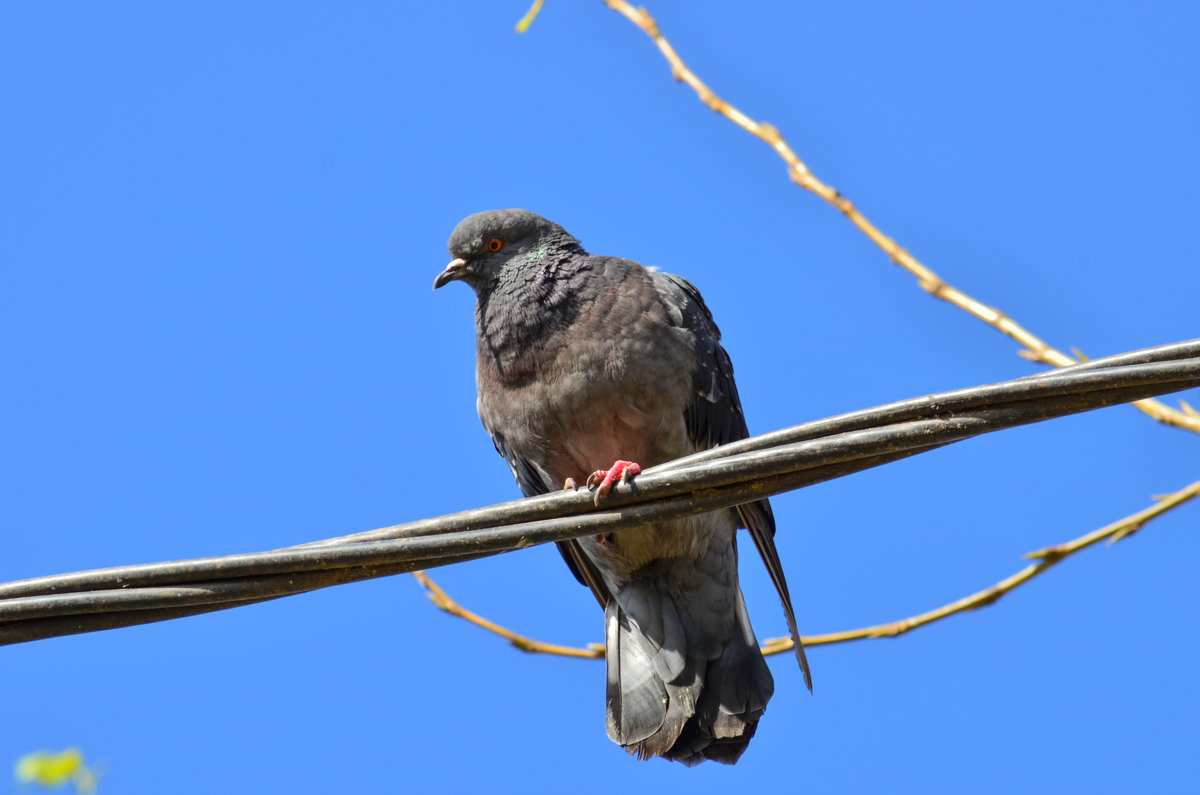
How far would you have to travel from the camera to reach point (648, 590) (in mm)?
5906

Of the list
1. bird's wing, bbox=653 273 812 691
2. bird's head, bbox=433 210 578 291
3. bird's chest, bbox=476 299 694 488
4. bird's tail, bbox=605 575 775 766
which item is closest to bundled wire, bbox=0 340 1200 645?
bird's chest, bbox=476 299 694 488

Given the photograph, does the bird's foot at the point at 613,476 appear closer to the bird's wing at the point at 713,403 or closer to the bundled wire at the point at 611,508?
the bundled wire at the point at 611,508

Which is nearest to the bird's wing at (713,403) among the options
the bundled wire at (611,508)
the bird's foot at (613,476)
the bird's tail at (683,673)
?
the bird's tail at (683,673)

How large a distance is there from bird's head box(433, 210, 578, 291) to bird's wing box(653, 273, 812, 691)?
2.14ft

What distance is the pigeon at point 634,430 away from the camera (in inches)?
210

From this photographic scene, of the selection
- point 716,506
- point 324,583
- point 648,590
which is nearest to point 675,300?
point 648,590

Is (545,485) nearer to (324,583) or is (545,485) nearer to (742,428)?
(742,428)

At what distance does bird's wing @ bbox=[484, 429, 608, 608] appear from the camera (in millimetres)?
5812

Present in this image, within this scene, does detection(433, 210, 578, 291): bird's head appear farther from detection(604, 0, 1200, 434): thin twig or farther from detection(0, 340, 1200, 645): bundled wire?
detection(0, 340, 1200, 645): bundled wire

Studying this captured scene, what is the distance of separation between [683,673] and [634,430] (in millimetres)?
1217

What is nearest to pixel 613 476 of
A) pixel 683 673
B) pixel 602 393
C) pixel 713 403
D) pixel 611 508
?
pixel 611 508

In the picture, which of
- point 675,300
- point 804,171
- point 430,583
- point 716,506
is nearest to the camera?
point 716,506

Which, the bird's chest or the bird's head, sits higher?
the bird's head

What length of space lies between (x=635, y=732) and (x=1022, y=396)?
3103mm
